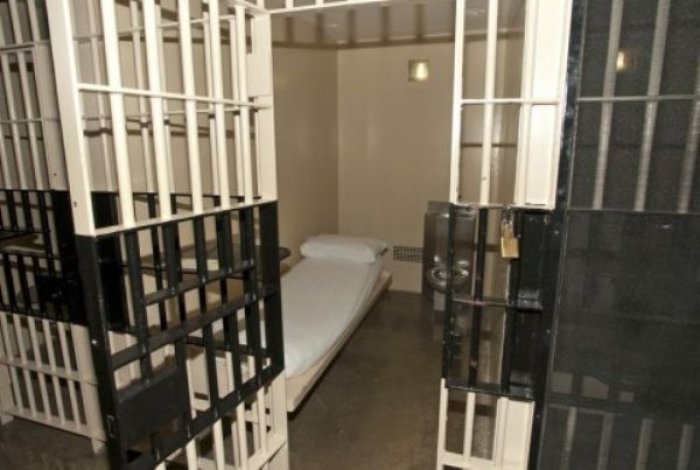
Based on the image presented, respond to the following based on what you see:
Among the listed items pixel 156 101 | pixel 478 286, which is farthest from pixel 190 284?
pixel 478 286

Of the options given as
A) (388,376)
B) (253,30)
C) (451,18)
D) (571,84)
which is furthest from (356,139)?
(571,84)

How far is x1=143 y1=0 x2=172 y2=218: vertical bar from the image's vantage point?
1.27m

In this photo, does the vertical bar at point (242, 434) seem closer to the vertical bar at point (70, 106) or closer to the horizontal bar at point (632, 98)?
the vertical bar at point (70, 106)

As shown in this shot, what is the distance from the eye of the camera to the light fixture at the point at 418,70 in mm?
4336

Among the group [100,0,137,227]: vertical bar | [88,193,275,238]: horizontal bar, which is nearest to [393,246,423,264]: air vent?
[88,193,275,238]: horizontal bar

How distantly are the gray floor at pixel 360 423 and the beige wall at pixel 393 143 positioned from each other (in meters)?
1.53

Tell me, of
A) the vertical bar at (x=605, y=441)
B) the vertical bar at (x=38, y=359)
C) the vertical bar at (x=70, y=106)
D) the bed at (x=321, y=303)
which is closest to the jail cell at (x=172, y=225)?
the vertical bar at (x=70, y=106)

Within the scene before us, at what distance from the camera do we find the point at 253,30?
1.80m

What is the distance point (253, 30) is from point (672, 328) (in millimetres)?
1901

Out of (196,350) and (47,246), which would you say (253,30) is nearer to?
(47,246)

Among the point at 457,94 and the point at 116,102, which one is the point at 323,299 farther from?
the point at 116,102

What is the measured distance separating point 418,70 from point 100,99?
3.14 meters

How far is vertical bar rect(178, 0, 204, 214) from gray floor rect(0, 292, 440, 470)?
167cm

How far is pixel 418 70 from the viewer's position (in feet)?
14.3
